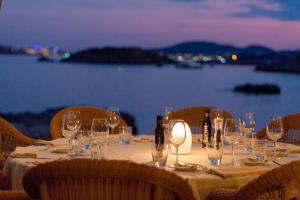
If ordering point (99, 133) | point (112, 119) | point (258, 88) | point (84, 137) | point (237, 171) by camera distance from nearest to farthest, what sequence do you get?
point (237, 171) < point (99, 133) < point (84, 137) < point (112, 119) < point (258, 88)

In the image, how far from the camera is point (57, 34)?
8.45 m

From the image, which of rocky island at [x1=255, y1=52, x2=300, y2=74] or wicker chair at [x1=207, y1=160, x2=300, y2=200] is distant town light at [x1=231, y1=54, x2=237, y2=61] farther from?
wicker chair at [x1=207, y1=160, x2=300, y2=200]

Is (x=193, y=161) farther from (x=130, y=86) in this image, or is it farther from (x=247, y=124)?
(x=130, y=86)

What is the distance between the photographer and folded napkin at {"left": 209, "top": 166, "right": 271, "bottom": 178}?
238 centimetres

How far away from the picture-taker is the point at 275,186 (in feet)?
7.04

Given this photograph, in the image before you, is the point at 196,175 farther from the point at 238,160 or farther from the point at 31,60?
the point at 31,60

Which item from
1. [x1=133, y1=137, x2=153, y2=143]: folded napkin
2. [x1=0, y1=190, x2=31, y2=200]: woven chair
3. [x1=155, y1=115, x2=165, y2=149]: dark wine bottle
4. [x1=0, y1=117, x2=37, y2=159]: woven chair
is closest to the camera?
[x1=0, y1=190, x2=31, y2=200]: woven chair

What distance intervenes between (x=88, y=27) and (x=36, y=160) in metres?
6.29

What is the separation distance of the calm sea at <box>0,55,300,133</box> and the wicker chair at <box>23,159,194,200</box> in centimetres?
443

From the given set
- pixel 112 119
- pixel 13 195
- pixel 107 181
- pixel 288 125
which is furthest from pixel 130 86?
pixel 107 181

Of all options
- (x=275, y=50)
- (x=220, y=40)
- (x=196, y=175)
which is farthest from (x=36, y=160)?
(x=220, y=40)

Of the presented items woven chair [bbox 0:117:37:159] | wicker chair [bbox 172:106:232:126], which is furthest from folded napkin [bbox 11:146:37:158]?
wicker chair [bbox 172:106:232:126]

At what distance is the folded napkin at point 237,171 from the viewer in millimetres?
2385

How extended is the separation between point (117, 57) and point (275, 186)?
557cm
